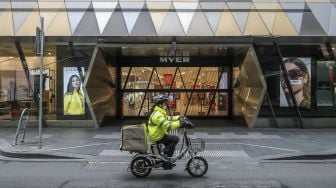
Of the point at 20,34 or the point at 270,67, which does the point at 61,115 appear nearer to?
the point at 20,34

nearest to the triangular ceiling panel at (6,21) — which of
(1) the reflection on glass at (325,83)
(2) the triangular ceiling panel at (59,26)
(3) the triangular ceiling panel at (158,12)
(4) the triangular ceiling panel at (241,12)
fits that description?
(2) the triangular ceiling panel at (59,26)

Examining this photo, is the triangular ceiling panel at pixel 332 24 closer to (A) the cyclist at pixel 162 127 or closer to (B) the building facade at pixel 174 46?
(B) the building facade at pixel 174 46

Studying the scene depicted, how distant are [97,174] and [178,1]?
11651mm

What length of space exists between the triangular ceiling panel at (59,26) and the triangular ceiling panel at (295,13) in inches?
350

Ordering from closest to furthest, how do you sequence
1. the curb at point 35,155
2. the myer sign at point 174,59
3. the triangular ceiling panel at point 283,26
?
the curb at point 35,155 → the triangular ceiling panel at point 283,26 → the myer sign at point 174,59

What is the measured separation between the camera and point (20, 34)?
1992 centimetres

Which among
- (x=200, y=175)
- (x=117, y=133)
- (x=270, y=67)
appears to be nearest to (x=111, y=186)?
→ (x=200, y=175)

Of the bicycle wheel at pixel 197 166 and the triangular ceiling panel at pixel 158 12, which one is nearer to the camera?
the bicycle wheel at pixel 197 166

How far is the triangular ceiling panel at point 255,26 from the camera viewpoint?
786 inches

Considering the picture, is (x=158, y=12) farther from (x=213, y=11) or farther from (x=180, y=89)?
(x=180, y=89)

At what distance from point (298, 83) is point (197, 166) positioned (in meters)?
11.7

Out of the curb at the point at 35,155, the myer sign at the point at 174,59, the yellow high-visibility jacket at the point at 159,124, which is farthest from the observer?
the myer sign at the point at 174,59

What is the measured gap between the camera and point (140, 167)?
1036cm

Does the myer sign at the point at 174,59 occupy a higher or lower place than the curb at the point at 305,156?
higher
